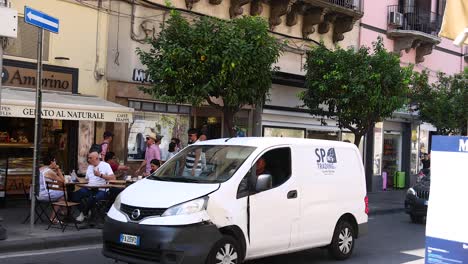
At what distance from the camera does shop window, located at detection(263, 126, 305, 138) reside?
19.1 meters

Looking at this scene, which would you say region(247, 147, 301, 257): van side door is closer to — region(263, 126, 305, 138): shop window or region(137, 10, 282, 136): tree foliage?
region(137, 10, 282, 136): tree foliage

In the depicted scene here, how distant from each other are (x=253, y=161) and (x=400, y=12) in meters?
18.9

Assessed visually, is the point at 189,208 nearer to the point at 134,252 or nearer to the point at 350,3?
the point at 134,252

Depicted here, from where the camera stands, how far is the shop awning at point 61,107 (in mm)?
10320

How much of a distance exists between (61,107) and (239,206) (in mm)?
5486

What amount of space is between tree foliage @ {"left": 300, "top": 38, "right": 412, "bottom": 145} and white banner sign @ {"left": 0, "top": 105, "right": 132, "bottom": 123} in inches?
241

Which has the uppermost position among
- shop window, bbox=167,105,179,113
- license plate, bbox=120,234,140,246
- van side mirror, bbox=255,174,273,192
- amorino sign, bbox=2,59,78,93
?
amorino sign, bbox=2,59,78,93

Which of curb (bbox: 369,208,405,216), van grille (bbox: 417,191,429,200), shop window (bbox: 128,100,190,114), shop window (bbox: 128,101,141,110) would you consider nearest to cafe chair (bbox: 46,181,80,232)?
shop window (bbox: 128,101,141,110)

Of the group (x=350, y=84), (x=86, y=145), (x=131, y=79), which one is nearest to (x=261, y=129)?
(x=350, y=84)

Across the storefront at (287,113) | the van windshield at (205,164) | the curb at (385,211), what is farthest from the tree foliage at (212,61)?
the storefront at (287,113)

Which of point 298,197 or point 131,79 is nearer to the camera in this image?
point 298,197

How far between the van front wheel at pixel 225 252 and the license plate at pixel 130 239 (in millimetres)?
857

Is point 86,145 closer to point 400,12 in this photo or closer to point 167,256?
point 167,256

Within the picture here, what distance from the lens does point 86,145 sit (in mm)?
13852
